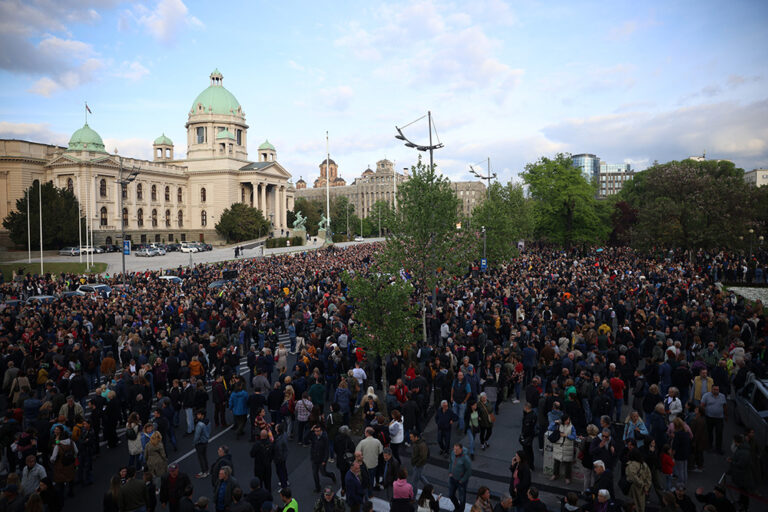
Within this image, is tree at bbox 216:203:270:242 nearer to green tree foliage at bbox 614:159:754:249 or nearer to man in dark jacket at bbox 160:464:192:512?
green tree foliage at bbox 614:159:754:249

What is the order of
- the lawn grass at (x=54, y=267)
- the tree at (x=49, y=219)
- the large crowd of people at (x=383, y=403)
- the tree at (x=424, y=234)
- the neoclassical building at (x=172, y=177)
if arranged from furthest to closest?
the neoclassical building at (x=172, y=177)
the tree at (x=49, y=219)
the lawn grass at (x=54, y=267)
the tree at (x=424, y=234)
the large crowd of people at (x=383, y=403)

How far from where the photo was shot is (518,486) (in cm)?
735

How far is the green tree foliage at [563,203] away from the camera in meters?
46.5

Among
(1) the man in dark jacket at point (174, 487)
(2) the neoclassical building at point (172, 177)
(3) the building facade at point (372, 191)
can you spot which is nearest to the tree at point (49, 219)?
(2) the neoclassical building at point (172, 177)

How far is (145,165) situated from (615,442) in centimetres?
8557

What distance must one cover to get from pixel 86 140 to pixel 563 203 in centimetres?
7253

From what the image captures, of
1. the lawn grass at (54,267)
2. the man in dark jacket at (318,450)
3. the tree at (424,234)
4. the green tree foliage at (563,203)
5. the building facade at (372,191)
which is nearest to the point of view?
the man in dark jacket at (318,450)

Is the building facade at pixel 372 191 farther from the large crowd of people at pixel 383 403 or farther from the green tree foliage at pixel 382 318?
the green tree foliage at pixel 382 318

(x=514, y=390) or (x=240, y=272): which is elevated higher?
(x=240, y=272)

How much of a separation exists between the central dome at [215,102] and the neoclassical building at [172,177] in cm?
19

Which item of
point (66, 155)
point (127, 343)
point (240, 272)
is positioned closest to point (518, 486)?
point (127, 343)

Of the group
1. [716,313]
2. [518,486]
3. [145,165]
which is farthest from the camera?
[145,165]

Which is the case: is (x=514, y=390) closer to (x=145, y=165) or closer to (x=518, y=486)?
(x=518, y=486)

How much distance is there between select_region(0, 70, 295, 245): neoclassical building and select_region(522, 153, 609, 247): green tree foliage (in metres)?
51.0
